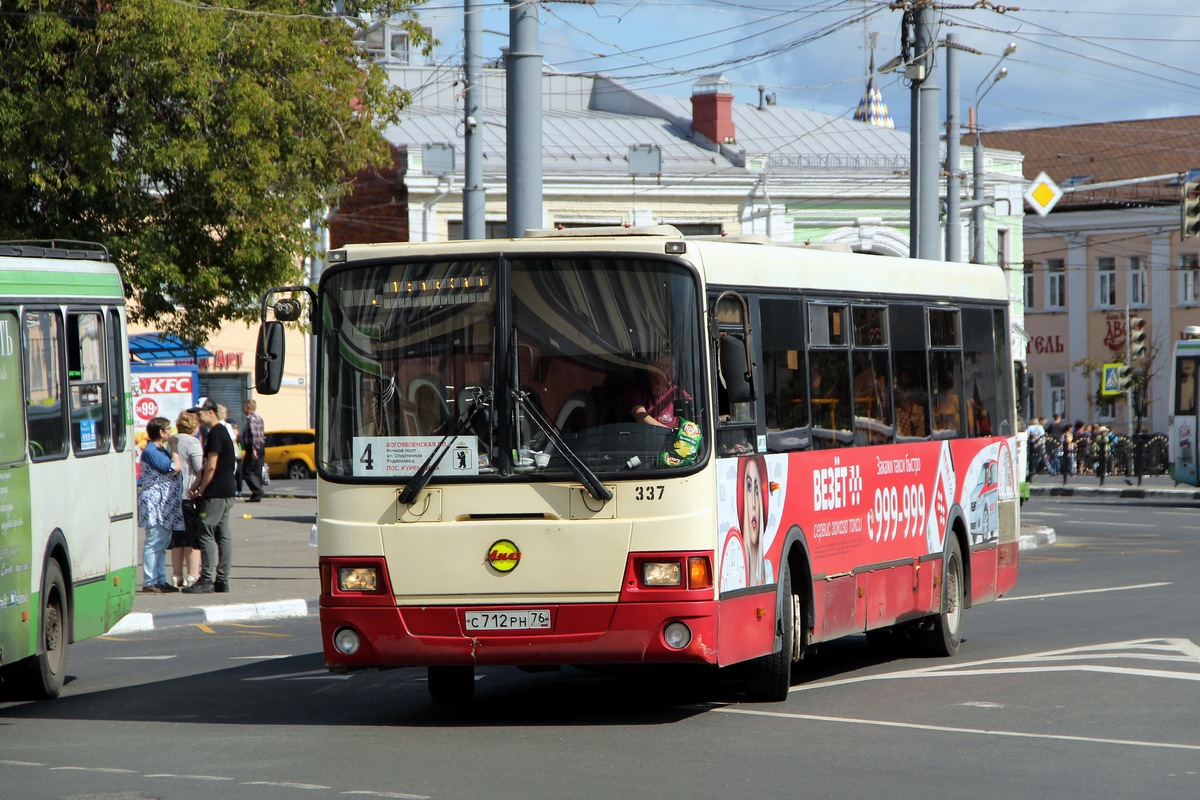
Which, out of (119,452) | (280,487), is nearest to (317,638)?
(119,452)

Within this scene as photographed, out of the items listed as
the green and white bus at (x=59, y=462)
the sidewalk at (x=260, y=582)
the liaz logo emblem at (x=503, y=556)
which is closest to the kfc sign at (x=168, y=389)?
the sidewalk at (x=260, y=582)

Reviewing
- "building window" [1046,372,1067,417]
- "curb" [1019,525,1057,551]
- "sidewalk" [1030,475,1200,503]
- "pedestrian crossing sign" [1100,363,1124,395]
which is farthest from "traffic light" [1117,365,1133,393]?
"building window" [1046,372,1067,417]

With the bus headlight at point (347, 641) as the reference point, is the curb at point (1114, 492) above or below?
below

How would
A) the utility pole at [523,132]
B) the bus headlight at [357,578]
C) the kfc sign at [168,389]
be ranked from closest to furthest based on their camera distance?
the bus headlight at [357,578] → the utility pole at [523,132] → the kfc sign at [168,389]

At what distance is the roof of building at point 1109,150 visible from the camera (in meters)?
77.3

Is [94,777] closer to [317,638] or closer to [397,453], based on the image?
[397,453]

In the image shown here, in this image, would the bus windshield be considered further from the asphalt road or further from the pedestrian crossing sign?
the pedestrian crossing sign

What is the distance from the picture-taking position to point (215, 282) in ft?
73.5

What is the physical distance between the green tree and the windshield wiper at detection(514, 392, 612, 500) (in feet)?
39.2

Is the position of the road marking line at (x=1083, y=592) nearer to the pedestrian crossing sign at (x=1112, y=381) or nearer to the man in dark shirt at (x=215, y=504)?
the man in dark shirt at (x=215, y=504)

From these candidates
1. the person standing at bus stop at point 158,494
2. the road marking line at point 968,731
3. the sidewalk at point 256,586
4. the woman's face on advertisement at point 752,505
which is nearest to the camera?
the road marking line at point 968,731

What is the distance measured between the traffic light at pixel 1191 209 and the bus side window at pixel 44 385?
22.6m

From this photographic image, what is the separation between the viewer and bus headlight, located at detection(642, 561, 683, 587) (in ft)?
32.9

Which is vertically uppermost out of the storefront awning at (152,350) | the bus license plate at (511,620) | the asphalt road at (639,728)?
the storefront awning at (152,350)
